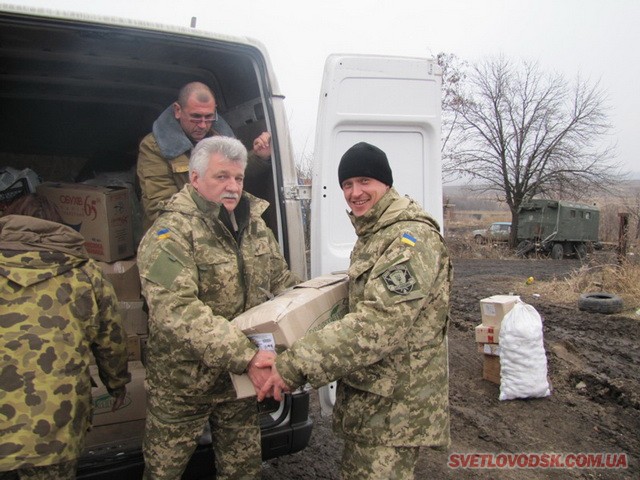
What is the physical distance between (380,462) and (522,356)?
2697 millimetres

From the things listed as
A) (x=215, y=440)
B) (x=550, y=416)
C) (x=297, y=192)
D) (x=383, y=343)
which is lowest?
(x=550, y=416)

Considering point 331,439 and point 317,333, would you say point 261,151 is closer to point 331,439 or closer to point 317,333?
point 317,333

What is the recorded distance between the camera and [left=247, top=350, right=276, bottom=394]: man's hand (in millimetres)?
1988

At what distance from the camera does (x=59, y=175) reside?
4660mm

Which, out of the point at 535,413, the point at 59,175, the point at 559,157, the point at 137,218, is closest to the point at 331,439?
the point at 535,413

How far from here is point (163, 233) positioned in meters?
2.15

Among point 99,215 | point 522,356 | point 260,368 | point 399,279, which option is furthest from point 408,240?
point 522,356

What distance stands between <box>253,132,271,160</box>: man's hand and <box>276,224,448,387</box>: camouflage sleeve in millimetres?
1194

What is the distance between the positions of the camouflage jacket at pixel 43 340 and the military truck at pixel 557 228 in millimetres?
21501

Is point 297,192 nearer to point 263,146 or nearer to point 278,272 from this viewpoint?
point 263,146

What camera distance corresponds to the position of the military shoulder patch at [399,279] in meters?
1.92

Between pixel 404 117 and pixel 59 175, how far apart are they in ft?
10.6

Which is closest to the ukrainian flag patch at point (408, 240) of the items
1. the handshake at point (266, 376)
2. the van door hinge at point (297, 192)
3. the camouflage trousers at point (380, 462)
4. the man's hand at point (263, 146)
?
the handshake at point (266, 376)

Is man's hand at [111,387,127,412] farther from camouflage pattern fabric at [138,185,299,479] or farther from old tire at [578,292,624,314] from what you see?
old tire at [578,292,624,314]
